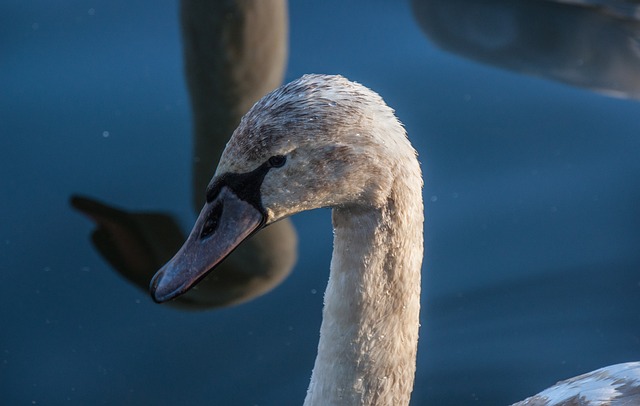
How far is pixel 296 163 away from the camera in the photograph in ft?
7.22

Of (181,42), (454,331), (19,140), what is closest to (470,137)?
(454,331)

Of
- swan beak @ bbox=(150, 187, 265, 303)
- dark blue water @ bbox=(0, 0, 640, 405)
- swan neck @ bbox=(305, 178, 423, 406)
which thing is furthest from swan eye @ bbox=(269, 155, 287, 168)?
dark blue water @ bbox=(0, 0, 640, 405)

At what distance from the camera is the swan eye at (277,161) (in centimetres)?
219

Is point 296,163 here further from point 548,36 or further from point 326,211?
point 548,36

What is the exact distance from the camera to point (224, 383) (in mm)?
3445

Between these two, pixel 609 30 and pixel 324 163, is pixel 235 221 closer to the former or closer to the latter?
pixel 324 163

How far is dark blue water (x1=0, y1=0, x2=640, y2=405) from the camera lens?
3543 millimetres

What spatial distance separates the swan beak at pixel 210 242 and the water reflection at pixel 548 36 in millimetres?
2764

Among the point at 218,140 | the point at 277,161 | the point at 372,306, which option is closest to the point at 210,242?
the point at 277,161

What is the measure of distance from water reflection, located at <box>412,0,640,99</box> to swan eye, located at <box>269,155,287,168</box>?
2789mm

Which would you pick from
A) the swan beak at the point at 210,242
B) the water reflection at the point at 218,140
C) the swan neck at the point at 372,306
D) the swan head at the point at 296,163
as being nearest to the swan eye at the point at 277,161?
the swan head at the point at 296,163

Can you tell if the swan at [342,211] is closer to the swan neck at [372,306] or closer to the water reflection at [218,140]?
the swan neck at [372,306]

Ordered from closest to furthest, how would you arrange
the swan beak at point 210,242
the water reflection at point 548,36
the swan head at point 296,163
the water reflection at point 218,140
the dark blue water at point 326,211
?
the swan head at point 296,163 < the swan beak at point 210,242 < the dark blue water at point 326,211 < the water reflection at point 218,140 < the water reflection at point 548,36

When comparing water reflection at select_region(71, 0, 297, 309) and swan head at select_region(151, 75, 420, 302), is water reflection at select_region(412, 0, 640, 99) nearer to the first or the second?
water reflection at select_region(71, 0, 297, 309)
